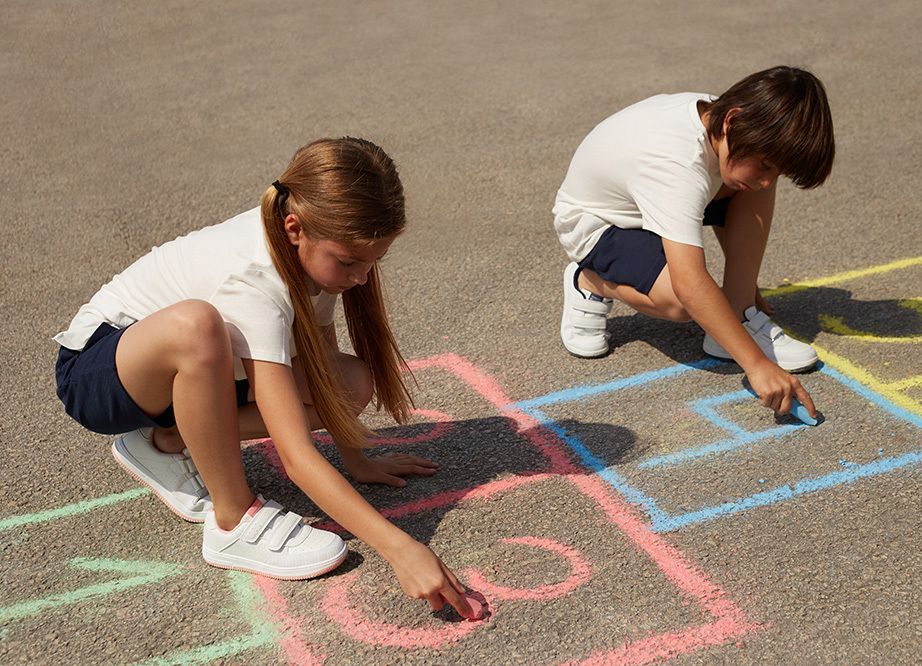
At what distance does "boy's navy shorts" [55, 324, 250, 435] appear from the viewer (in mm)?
2719

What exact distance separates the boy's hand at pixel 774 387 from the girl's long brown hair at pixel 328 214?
4.15 ft

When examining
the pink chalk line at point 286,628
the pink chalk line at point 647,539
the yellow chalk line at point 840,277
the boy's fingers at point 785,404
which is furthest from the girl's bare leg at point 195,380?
the yellow chalk line at point 840,277

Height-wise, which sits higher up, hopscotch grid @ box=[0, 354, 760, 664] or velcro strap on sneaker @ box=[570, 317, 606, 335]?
velcro strap on sneaker @ box=[570, 317, 606, 335]

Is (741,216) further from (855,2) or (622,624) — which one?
(855,2)

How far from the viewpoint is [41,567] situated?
2820 millimetres

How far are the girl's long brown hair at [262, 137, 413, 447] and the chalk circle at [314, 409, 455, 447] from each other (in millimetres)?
510

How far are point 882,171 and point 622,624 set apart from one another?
13.3 feet

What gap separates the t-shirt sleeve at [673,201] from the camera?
3447mm

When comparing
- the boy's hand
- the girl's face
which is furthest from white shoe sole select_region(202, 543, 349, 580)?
the boy's hand

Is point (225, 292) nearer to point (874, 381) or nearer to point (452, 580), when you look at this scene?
point (452, 580)

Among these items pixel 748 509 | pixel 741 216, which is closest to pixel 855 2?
pixel 741 216

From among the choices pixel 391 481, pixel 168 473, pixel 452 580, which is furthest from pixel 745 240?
pixel 168 473

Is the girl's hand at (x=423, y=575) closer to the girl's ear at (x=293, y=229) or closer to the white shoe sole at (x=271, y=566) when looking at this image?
the white shoe sole at (x=271, y=566)

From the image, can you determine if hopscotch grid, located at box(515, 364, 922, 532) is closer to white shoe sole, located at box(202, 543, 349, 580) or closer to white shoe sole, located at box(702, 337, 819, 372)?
white shoe sole, located at box(702, 337, 819, 372)
